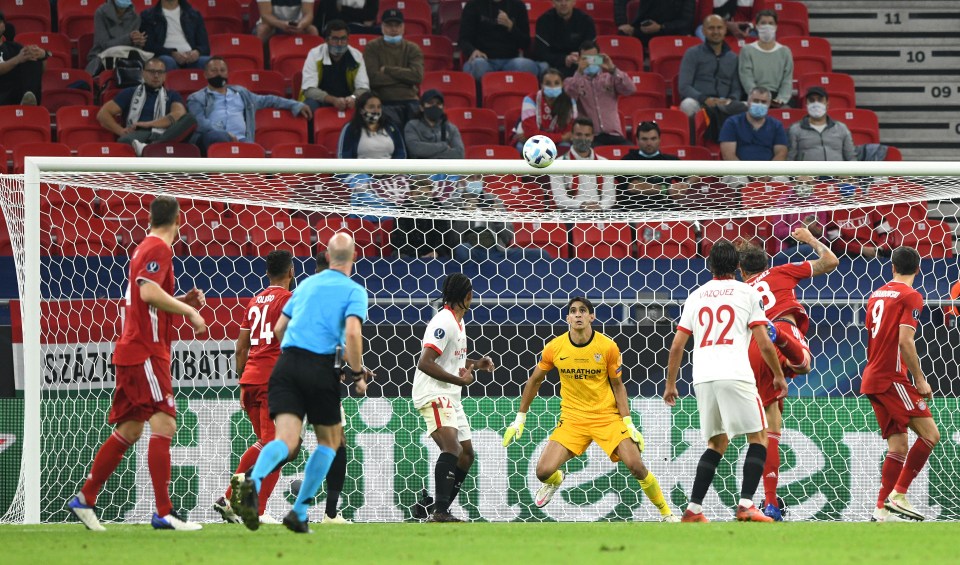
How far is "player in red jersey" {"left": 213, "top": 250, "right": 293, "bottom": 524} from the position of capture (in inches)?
348

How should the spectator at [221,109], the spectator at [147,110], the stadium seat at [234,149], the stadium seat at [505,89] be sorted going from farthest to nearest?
the stadium seat at [505,89], the spectator at [221,109], the spectator at [147,110], the stadium seat at [234,149]

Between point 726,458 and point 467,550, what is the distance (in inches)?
189

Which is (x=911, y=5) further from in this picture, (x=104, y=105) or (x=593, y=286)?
(x=104, y=105)

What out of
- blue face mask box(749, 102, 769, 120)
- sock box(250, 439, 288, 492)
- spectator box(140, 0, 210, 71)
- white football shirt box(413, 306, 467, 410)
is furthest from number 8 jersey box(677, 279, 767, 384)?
spectator box(140, 0, 210, 71)

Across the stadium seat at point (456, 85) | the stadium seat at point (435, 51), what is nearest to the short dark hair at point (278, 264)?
the stadium seat at point (456, 85)

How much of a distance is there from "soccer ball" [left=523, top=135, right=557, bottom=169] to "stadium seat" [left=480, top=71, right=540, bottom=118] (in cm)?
598

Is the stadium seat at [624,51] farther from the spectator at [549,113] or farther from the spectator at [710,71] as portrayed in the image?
the spectator at [549,113]

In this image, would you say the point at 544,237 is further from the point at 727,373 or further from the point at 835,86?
the point at 835,86

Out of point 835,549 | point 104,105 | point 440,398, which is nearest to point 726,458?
point 440,398

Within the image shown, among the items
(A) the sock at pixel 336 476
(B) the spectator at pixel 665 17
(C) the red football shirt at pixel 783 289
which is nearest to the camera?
(A) the sock at pixel 336 476

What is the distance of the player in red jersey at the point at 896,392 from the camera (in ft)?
30.2

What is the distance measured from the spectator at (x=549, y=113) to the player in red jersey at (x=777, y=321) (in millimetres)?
4842

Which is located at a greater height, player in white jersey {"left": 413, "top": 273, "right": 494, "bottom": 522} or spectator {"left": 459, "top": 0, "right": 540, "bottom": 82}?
spectator {"left": 459, "top": 0, "right": 540, "bottom": 82}

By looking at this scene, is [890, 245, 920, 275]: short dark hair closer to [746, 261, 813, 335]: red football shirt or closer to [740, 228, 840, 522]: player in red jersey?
[740, 228, 840, 522]: player in red jersey
